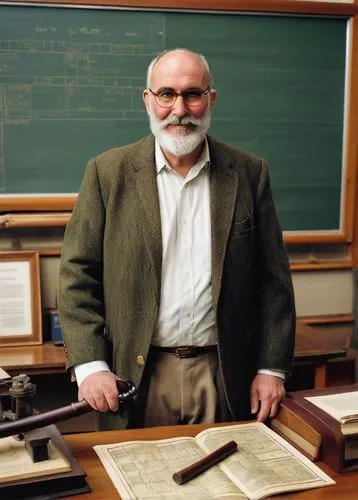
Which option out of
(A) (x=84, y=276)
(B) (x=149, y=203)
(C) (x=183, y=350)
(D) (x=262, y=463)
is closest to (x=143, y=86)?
(B) (x=149, y=203)

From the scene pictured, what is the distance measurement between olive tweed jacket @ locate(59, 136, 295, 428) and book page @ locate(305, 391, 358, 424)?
386 millimetres

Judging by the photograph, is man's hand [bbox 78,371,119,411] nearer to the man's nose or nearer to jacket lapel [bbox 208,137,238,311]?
jacket lapel [bbox 208,137,238,311]

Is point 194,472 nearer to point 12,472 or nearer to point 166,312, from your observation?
point 12,472

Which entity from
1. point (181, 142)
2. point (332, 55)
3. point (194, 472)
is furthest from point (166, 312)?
point (332, 55)

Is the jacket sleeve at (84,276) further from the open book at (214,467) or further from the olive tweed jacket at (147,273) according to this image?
the open book at (214,467)

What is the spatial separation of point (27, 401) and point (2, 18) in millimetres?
1846

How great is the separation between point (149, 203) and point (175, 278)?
0.24m

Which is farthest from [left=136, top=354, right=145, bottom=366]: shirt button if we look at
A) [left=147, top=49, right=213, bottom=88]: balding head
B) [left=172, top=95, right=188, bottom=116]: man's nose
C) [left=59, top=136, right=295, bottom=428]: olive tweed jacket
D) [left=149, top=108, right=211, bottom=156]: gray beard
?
[left=147, top=49, right=213, bottom=88]: balding head

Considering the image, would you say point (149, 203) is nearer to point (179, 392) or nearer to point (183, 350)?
point (183, 350)

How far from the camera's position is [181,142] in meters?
1.93

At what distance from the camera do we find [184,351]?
1.90 m

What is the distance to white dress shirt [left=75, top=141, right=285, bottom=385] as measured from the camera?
6.23 ft

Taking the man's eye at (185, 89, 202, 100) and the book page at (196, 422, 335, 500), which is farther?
the man's eye at (185, 89, 202, 100)

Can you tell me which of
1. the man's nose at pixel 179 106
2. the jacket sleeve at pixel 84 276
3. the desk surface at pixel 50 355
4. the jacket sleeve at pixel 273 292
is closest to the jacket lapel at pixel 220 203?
the jacket sleeve at pixel 273 292
